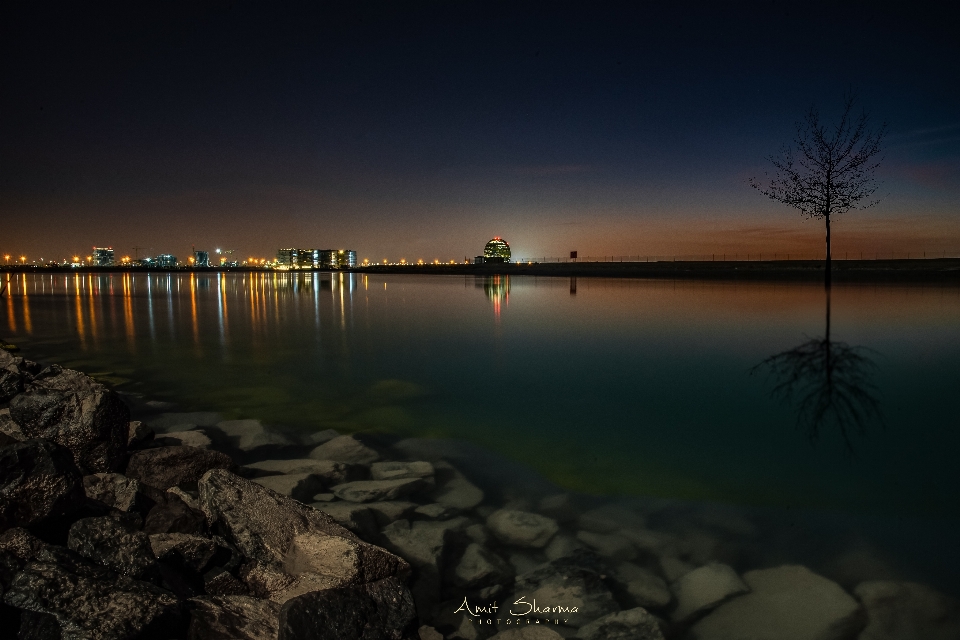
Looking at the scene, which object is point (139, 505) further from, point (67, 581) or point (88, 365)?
point (88, 365)

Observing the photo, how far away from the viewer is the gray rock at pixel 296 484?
19.2 ft

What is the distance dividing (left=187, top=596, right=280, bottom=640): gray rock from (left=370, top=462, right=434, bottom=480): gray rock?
2725 mm

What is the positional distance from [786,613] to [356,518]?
11.6 ft

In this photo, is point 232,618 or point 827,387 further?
point 827,387

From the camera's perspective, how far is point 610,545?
5.16 m

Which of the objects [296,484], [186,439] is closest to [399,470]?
[296,484]

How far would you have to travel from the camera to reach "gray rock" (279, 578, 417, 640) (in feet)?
11.3

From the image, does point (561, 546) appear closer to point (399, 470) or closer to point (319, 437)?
point (399, 470)

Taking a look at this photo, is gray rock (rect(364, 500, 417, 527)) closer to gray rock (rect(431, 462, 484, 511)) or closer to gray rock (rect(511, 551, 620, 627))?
gray rock (rect(431, 462, 484, 511))

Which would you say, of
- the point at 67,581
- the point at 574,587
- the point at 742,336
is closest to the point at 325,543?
the point at 67,581

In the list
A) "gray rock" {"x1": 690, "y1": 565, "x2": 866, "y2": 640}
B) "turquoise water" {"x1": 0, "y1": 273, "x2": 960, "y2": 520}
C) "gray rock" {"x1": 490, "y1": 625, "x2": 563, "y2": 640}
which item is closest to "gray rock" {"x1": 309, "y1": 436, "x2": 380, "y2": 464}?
"turquoise water" {"x1": 0, "y1": 273, "x2": 960, "y2": 520}

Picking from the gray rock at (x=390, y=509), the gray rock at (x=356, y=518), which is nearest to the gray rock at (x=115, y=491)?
the gray rock at (x=356, y=518)

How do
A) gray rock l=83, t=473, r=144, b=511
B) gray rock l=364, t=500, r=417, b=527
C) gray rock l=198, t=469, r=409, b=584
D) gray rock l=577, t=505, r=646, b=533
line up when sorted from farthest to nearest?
gray rock l=577, t=505, r=646, b=533
gray rock l=364, t=500, r=417, b=527
gray rock l=83, t=473, r=144, b=511
gray rock l=198, t=469, r=409, b=584

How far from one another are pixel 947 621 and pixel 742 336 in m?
15.2
